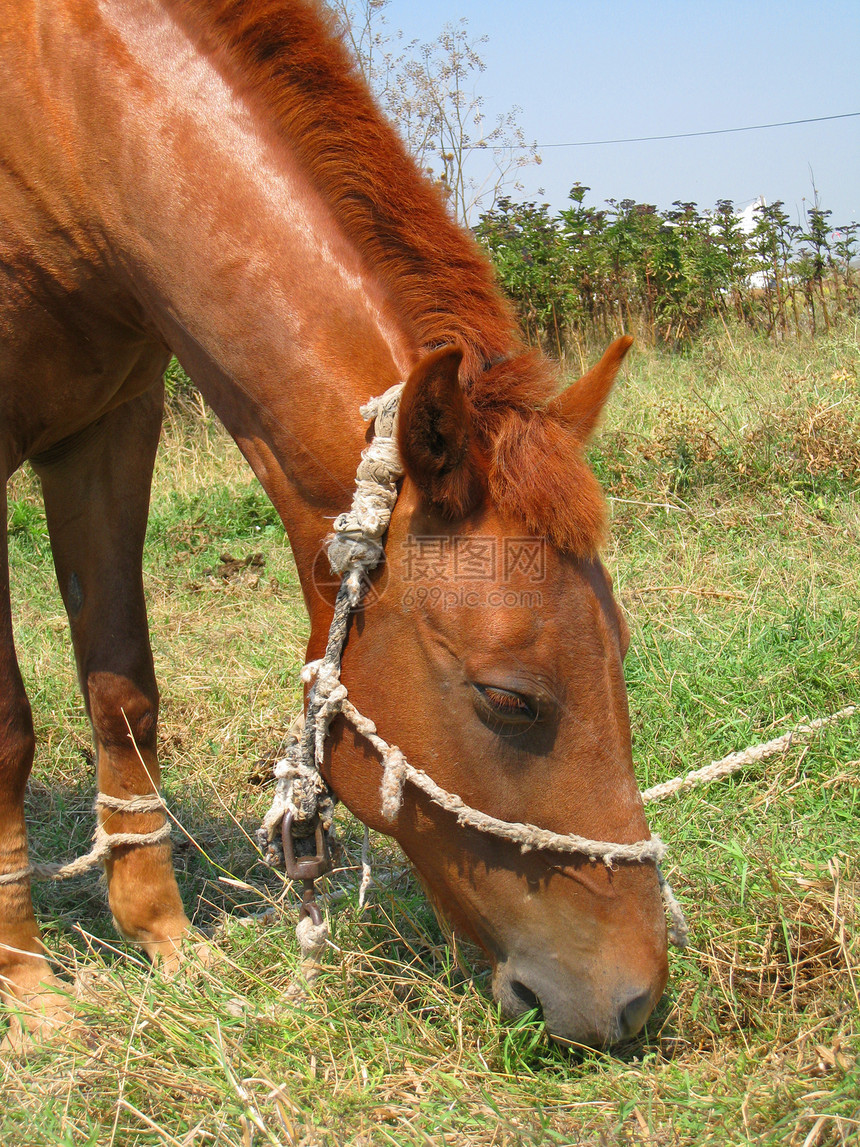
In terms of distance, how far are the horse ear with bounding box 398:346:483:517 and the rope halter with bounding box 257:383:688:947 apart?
0.27 ft

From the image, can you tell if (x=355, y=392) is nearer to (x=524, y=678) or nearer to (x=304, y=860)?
(x=524, y=678)

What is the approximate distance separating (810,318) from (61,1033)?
8089 millimetres

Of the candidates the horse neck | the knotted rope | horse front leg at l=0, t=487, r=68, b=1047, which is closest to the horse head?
the horse neck

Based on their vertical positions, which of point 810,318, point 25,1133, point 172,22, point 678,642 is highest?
point 810,318

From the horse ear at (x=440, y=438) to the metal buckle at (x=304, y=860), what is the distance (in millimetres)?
744

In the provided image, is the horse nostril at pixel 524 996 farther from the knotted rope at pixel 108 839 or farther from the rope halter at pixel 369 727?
the knotted rope at pixel 108 839

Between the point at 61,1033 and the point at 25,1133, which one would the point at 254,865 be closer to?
the point at 61,1033

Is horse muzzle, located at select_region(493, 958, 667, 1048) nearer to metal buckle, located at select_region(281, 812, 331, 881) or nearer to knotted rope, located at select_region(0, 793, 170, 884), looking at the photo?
metal buckle, located at select_region(281, 812, 331, 881)

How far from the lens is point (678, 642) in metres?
3.52

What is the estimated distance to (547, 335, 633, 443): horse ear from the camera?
169cm

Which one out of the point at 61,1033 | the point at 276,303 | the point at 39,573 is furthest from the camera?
the point at 39,573

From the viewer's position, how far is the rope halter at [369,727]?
1647 mm

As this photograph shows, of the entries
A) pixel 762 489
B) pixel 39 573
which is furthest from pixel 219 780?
pixel 762 489

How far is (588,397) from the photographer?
1.71 m
